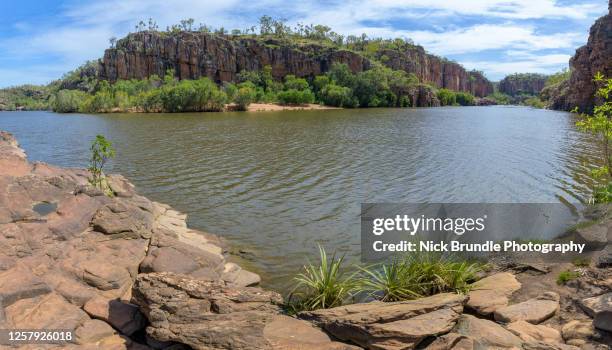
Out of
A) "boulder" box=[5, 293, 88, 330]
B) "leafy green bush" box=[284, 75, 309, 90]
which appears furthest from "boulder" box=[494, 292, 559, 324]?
"leafy green bush" box=[284, 75, 309, 90]

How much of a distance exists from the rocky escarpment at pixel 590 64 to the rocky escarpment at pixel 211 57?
65.9 metres

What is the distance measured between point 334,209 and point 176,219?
17.4 feet

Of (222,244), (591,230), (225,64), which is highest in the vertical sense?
(225,64)

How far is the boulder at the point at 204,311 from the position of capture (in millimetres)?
5895

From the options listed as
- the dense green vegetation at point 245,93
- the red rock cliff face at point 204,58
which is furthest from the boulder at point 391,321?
the red rock cliff face at point 204,58

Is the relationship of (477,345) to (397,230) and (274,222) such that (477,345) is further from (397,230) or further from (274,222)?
(274,222)

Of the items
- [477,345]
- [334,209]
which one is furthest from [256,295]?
[334,209]

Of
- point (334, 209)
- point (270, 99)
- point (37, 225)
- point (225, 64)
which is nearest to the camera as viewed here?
point (37, 225)

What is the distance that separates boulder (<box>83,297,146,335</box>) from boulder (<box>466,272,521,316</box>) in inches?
214

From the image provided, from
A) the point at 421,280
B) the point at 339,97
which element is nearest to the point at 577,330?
the point at 421,280

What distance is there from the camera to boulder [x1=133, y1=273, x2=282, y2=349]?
5.89 metres

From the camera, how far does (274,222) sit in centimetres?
1391

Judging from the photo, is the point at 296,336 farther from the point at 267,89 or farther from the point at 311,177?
the point at 267,89

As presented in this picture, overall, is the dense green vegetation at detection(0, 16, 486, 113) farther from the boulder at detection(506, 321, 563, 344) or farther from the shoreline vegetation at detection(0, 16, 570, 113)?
the boulder at detection(506, 321, 563, 344)
